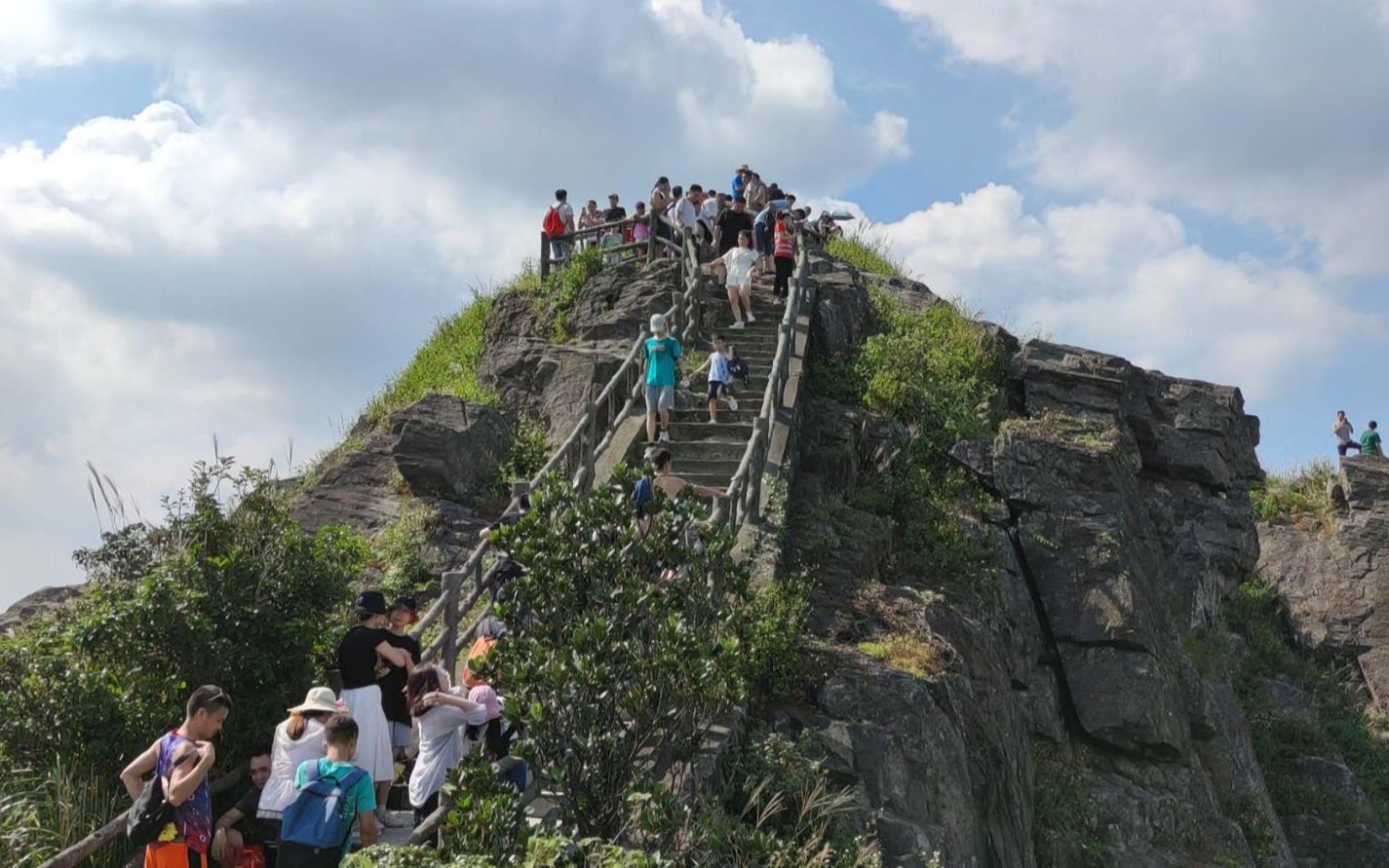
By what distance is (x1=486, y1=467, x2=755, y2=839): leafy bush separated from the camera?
31.9 feet

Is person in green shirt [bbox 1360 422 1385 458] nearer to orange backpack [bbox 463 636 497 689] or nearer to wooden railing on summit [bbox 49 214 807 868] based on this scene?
wooden railing on summit [bbox 49 214 807 868]

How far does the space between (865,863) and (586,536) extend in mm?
3577

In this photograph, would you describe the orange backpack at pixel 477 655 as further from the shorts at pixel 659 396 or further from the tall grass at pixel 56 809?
the shorts at pixel 659 396

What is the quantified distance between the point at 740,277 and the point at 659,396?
493 cm

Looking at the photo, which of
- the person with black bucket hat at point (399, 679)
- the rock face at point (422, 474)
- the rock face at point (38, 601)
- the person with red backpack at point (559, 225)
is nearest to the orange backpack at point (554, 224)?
the person with red backpack at point (559, 225)

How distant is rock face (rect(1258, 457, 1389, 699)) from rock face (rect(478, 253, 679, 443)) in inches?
639

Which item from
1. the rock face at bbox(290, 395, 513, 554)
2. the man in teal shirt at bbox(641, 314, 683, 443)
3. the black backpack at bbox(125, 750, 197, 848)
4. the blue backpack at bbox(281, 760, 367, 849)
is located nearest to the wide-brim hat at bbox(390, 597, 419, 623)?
the blue backpack at bbox(281, 760, 367, 849)

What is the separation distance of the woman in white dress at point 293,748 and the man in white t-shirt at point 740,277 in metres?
14.6

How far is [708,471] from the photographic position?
17922 mm

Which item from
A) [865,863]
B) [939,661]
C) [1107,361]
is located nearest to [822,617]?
[939,661]

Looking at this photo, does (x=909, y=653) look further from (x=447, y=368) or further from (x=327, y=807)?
(x=447, y=368)

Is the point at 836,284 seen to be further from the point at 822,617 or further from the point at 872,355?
the point at 822,617

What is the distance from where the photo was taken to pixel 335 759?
26.7 feet

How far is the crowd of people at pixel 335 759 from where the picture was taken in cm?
804
